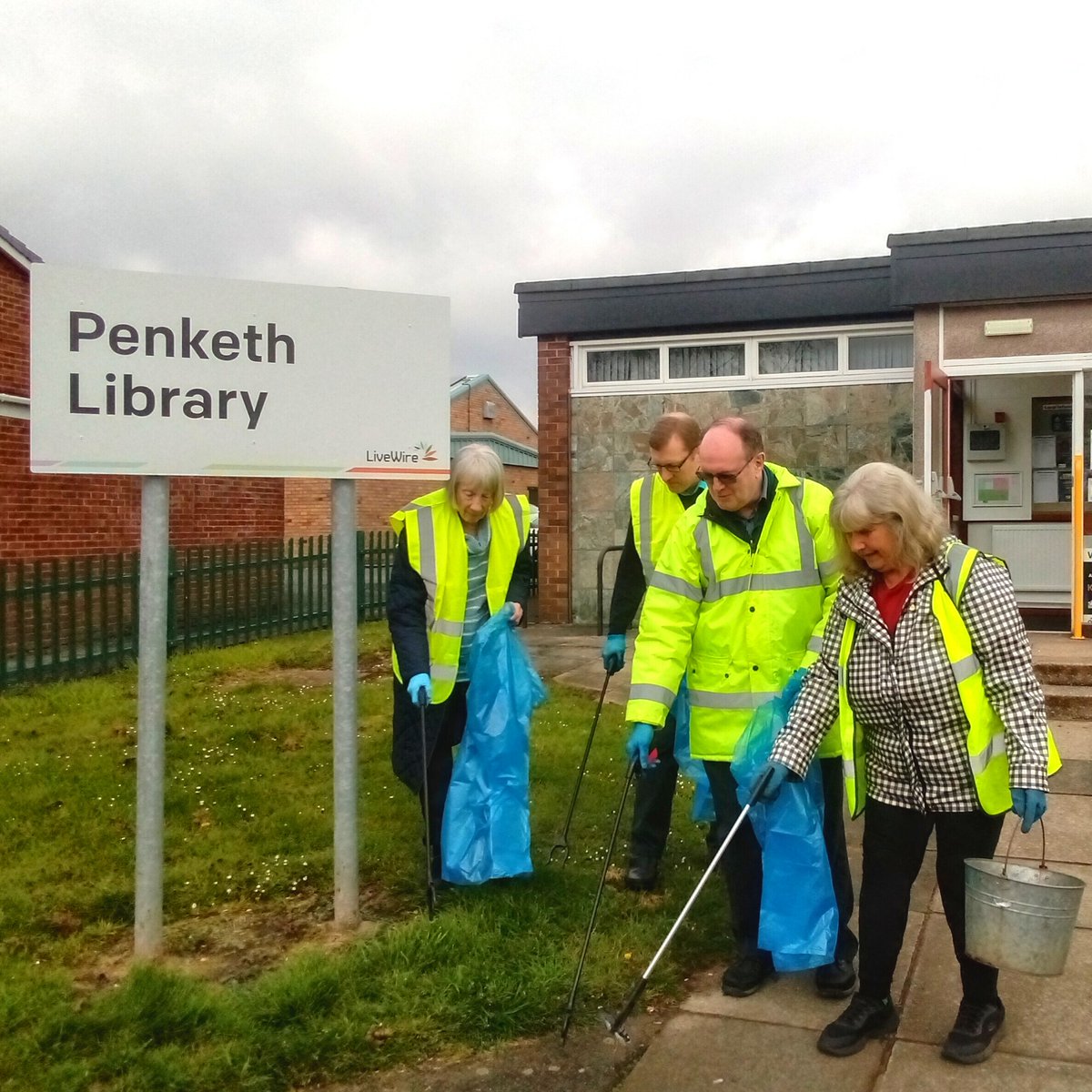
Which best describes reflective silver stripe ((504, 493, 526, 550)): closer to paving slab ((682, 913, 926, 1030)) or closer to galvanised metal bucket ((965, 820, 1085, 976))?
paving slab ((682, 913, 926, 1030))

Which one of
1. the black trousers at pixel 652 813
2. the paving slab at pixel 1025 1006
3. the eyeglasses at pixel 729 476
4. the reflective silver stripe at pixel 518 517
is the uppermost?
the eyeglasses at pixel 729 476

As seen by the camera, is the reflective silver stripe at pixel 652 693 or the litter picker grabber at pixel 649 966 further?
the reflective silver stripe at pixel 652 693

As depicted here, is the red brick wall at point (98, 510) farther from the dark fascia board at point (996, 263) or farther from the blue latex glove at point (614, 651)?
the dark fascia board at point (996, 263)

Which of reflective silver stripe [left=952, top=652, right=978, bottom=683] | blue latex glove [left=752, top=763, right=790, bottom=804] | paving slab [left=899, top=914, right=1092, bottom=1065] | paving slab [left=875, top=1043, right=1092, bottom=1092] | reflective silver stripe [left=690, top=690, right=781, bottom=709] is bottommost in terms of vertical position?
paving slab [left=875, top=1043, right=1092, bottom=1092]

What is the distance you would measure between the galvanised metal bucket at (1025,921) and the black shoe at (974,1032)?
373mm

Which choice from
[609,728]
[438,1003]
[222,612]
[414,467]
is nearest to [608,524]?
[222,612]

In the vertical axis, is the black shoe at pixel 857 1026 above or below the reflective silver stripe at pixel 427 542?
below

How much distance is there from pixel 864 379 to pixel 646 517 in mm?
7568

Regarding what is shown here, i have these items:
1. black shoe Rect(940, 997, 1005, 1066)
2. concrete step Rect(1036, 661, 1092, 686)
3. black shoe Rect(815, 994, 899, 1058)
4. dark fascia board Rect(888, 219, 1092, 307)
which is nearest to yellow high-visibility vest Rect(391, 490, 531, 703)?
black shoe Rect(815, 994, 899, 1058)

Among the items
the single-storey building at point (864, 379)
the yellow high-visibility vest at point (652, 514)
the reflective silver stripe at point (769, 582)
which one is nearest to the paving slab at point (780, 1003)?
the reflective silver stripe at point (769, 582)

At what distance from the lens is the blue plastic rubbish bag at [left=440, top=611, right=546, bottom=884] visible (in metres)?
4.33

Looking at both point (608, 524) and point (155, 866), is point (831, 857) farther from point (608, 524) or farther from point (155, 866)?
point (608, 524)

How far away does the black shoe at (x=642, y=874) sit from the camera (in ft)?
15.0

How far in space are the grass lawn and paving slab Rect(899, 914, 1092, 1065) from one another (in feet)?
2.28
